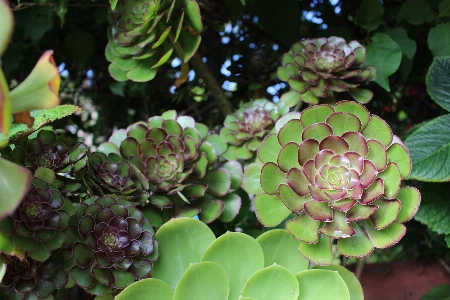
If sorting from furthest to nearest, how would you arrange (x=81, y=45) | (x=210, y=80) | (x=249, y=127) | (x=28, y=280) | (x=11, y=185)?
1. (x=81, y=45)
2. (x=210, y=80)
3. (x=249, y=127)
4. (x=28, y=280)
5. (x=11, y=185)

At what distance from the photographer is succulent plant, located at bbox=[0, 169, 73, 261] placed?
1.09 feet

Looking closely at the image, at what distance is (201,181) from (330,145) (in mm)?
174

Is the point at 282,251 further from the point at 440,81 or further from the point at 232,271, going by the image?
the point at 440,81

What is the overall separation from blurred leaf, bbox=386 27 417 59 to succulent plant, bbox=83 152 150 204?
47cm

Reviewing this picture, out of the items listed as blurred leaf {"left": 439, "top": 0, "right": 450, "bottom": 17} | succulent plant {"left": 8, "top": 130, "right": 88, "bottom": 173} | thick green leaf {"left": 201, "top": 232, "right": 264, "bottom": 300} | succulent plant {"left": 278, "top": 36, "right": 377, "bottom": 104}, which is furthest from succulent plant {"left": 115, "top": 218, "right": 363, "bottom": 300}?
blurred leaf {"left": 439, "top": 0, "right": 450, "bottom": 17}

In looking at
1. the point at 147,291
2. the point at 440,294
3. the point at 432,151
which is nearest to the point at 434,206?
the point at 432,151

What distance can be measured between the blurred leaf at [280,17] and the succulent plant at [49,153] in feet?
1.41

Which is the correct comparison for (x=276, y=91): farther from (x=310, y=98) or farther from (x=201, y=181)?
(x=201, y=181)

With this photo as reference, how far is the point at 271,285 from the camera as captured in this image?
42 cm

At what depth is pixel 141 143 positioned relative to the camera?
0.50 m

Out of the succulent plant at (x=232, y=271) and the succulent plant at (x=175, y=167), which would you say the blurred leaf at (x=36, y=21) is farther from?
the succulent plant at (x=232, y=271)

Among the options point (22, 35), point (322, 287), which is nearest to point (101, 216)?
point (322, 287)

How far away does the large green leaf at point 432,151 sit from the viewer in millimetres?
541

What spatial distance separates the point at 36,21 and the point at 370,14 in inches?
22.4
